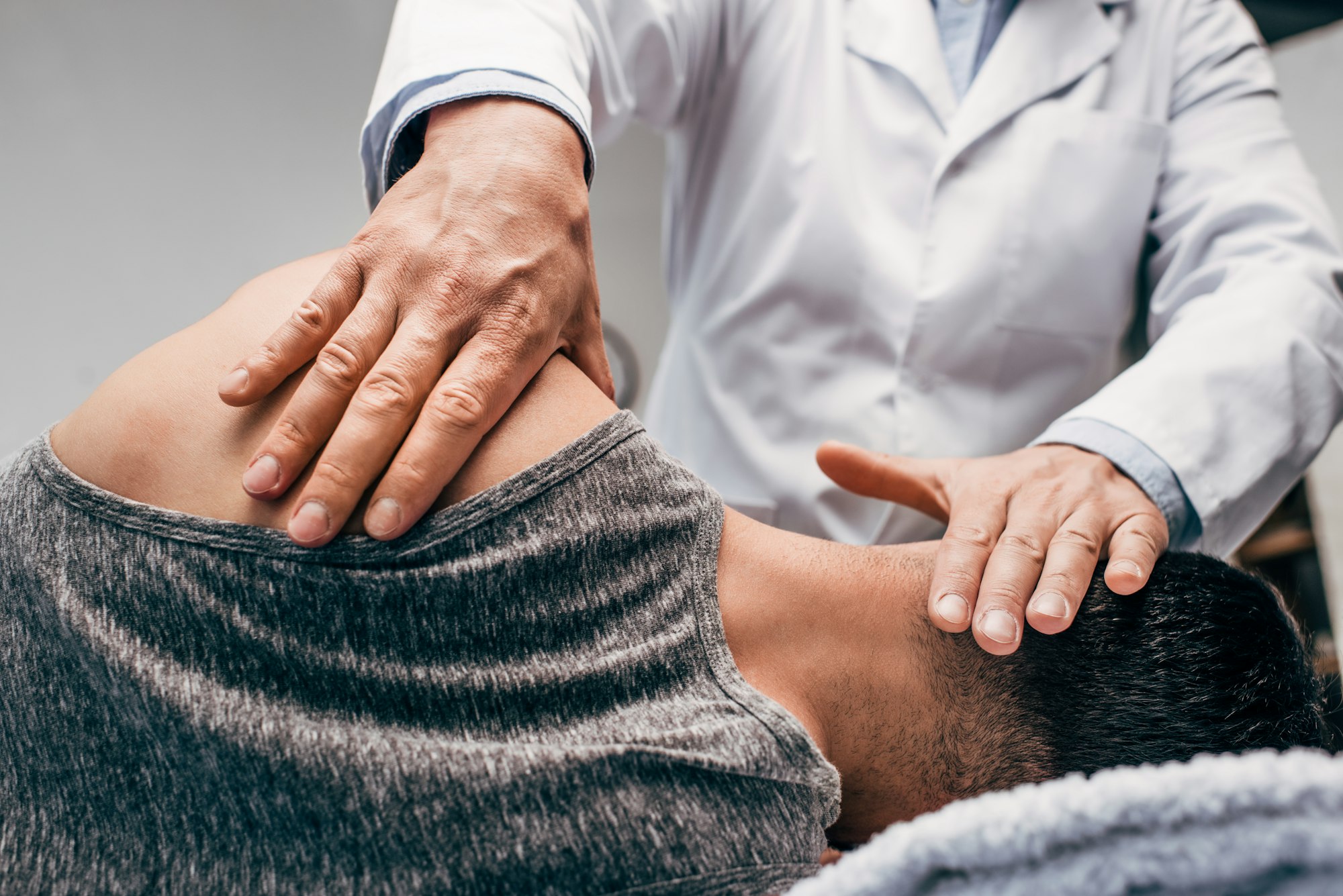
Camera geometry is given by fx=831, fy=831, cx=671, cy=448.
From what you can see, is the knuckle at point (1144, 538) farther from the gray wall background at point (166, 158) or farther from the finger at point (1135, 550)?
the gray wall background at point (166, 158)

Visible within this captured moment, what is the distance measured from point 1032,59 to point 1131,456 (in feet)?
1.92

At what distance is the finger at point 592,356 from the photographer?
769 mm

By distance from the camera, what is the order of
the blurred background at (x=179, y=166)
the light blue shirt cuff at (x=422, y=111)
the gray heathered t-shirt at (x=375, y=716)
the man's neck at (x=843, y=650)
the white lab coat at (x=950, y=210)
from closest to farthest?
the gray heathered t-shirt at (x=375, y=716)
the man's neck at (x=843, y=650)
the light blue shirt cuff at (x=422, y=111)
the white lab coat at (x=950, y=210)
the blurred background at (x=179, y=166)

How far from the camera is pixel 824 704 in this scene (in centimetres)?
68

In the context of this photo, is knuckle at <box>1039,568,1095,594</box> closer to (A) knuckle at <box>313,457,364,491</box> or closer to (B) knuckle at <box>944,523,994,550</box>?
(B) knuckle at <box>944,523,994,550</box>

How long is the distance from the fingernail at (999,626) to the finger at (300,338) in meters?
0.56

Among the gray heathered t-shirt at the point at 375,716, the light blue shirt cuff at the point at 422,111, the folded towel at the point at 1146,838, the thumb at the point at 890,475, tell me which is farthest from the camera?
the thumb at the point at 890,475

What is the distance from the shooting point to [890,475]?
0.89 metres

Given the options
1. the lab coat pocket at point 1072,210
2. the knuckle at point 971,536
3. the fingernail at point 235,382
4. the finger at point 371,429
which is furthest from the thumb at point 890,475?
the fingernail at point 235,382

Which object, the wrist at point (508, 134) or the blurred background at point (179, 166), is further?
the blurred background at point (179, 166)

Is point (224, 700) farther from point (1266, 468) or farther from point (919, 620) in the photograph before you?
point (1266, 468)

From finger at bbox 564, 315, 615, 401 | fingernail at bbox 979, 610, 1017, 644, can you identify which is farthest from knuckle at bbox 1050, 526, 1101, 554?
finger at bbox 564, 315, 615, 401

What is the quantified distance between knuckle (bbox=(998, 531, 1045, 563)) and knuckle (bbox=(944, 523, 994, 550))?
0.04ft

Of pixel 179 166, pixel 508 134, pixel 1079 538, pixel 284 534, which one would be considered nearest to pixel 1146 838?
pixel 1079 538
